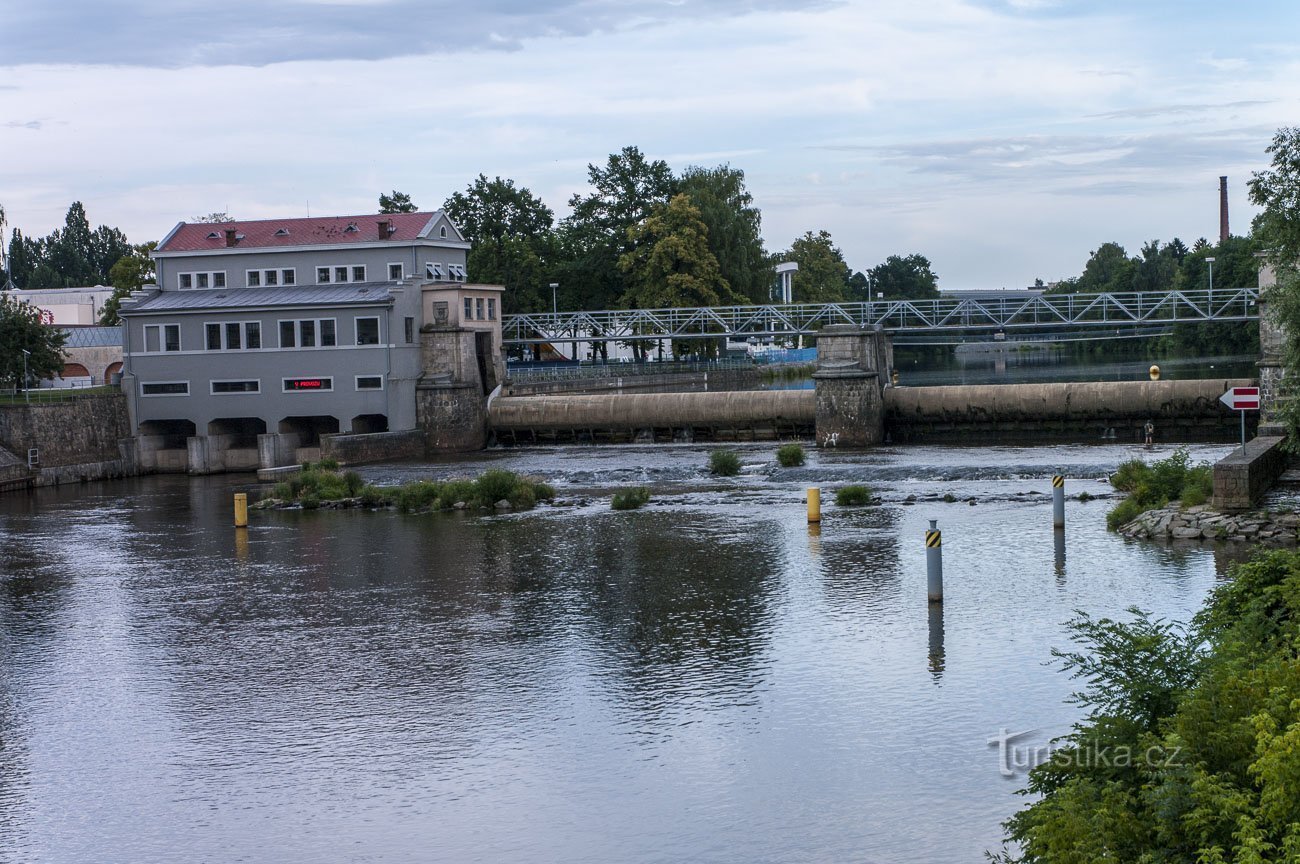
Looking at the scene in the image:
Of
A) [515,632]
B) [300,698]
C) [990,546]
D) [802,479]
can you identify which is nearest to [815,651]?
[515,632]

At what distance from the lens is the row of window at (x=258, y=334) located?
63.3m

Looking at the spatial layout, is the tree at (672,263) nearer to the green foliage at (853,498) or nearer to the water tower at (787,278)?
the water tower at (787,278)

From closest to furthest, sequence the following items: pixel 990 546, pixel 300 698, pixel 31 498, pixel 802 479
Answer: pixel 300 698 < pixel 990 546 < pixel 802 479 < pixel 31 498

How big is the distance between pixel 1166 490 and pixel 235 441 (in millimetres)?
43840

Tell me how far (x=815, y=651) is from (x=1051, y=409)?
38.1 m

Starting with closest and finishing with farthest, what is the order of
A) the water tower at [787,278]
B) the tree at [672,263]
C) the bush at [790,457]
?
the bush at [790,457]
the tree at [672,263]
the water tower at [787,278]

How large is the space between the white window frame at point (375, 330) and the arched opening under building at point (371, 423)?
325 centimetres

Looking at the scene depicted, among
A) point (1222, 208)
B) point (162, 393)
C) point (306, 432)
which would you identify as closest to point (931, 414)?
point (306, 432)

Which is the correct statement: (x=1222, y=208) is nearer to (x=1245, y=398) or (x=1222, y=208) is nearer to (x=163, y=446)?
(x=163, y=446)

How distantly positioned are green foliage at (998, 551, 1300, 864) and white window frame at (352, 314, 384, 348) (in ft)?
172

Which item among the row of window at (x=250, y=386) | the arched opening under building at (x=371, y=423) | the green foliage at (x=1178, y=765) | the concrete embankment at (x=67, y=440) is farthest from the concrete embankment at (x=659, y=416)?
the green foliage at (x=1178, y=765)

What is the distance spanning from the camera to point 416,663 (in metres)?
21.8

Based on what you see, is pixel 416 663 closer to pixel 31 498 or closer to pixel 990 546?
pixel 990 546

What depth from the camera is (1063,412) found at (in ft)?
186
